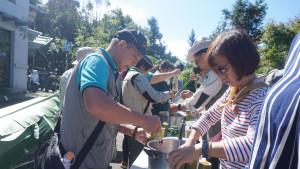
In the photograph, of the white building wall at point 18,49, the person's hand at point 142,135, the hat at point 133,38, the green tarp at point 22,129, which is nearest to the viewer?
the green tarp at point 22,129

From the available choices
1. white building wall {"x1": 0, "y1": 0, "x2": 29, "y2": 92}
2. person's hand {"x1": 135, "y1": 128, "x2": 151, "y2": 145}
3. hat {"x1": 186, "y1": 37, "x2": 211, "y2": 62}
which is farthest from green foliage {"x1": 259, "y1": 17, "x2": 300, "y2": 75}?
white building wall {"x1": 0, "y1": 0, "x2": 29, "y2": 92}

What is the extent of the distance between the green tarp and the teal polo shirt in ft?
2.78

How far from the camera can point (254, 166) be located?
63 cm

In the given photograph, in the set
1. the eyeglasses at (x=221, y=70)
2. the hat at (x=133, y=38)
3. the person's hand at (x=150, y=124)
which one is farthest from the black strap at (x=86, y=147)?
the eyeglasses at (x=221, y=70)

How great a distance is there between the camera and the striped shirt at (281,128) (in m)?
0.56

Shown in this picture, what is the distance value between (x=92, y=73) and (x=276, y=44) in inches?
522

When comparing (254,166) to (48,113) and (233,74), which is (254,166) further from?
(48,113)

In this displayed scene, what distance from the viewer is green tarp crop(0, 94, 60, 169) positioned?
64.8 inches

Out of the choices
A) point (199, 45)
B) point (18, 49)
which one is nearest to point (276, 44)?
point (199, 45)

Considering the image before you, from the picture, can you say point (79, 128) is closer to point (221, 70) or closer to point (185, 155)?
point (185, 155)

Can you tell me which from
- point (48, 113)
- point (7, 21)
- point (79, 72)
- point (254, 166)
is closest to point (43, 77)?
point (7, 21)

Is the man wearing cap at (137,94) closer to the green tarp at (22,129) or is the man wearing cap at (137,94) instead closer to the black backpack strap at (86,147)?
the green tarp at (22,129)

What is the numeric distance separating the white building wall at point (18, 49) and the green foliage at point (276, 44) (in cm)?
1341

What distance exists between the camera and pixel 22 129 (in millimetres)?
1804
